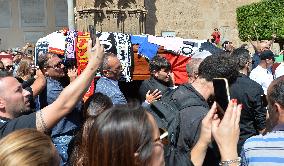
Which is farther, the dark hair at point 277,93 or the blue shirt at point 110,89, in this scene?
the blue shirt at point 110,89

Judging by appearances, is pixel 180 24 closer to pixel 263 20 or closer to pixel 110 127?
pixel 263 20

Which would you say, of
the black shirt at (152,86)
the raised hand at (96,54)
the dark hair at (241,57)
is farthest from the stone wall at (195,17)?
the raised hand at (96,54)

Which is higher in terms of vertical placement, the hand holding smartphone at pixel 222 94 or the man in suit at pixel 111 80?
the hand holding smartphone at pixel 222 94

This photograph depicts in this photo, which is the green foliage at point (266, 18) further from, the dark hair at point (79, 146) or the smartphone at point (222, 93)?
the smartphone at point (222, 93)

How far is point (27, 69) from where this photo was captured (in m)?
7.36

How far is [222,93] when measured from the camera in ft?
9.61

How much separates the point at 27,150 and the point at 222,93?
48.8 inches

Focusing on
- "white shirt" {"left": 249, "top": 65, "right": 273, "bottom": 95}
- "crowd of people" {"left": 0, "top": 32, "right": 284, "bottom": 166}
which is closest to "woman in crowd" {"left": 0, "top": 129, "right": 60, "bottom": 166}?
"crowd of people" {"left": 0, "top": 32, "right": 284, "bottom": 166}

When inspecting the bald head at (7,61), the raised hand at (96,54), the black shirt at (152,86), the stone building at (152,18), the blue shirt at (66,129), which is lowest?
the blue shirt at (66,129)

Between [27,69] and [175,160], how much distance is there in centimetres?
487

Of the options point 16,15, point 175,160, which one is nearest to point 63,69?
point 175,160

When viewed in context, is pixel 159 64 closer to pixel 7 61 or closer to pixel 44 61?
pixel 44 61

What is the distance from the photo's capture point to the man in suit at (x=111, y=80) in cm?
583

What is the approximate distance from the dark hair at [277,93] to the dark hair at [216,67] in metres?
0.80
